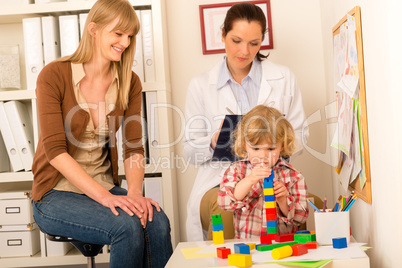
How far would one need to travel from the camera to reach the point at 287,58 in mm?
2402

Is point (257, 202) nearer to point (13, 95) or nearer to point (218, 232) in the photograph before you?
point (218, 232)

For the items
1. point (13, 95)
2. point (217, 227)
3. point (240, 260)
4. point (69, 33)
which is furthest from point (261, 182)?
point (13, 95)

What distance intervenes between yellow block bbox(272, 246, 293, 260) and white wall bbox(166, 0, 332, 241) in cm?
129

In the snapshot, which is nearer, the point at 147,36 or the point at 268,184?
the point at 268,184

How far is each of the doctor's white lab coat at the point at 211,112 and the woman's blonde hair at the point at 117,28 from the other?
20.2 inches

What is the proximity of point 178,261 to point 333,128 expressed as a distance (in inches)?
44.4

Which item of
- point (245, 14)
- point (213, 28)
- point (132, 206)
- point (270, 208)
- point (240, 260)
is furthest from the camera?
point (213, 28)

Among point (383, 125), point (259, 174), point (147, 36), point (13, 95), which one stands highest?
point (147, 36)

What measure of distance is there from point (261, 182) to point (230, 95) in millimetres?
681

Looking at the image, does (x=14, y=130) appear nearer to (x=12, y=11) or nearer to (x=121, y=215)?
(x=12, y=11)

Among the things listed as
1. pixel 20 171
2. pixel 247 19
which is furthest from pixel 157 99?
pixel 20 171

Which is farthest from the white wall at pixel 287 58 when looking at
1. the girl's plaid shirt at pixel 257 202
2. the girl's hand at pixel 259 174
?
the girl's hand at pixel 259 174

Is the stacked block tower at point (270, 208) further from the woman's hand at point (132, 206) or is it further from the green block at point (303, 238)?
the woman's hand at point (132, 206)

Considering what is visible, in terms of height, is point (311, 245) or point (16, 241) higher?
point (311, 245)
